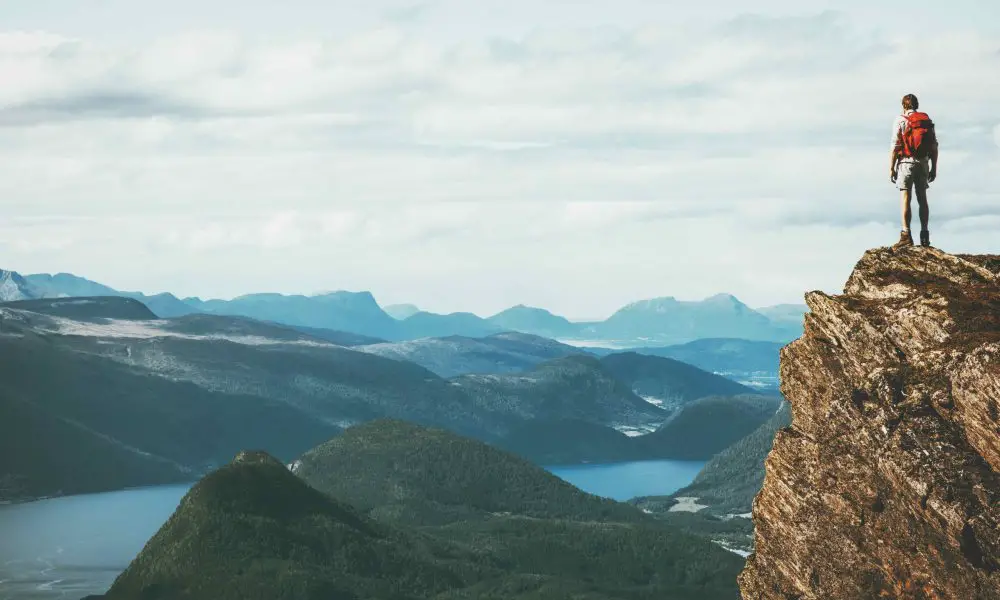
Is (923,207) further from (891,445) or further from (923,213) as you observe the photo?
(891,445)

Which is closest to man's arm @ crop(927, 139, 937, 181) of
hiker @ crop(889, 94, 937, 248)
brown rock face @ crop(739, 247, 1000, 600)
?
hiker @ crop(889, 94, 937, 248)

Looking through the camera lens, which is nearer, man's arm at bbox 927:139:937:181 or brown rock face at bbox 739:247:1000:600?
brown rock face at bbox 739:247:1000:600

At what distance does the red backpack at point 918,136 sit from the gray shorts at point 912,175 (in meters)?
0.48

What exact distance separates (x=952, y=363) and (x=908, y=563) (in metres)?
9.26

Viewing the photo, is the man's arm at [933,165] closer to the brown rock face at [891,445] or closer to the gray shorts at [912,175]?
the gray shorts at [912,175]

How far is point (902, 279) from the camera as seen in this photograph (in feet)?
209

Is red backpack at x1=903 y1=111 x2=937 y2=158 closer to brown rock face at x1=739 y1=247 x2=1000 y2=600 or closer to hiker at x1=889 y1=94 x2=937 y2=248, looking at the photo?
hiker at x1=889 y1=94 x2=937 y2=248

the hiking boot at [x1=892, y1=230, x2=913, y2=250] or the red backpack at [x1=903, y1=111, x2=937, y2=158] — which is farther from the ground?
the red backpack at [x1=903, y1=111, x2=937, y2=158]

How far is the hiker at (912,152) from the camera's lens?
60.8m

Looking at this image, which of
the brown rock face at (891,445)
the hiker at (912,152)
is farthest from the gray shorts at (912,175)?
the brown rock face at (891,445)

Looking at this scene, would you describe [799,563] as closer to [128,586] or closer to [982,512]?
[982,512]

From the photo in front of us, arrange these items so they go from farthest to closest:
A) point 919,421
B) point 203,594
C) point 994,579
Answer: point 203,594, point 919,421, point 994,579

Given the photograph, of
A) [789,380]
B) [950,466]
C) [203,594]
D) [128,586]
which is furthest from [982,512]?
[128,586]

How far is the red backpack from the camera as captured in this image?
60750mm
